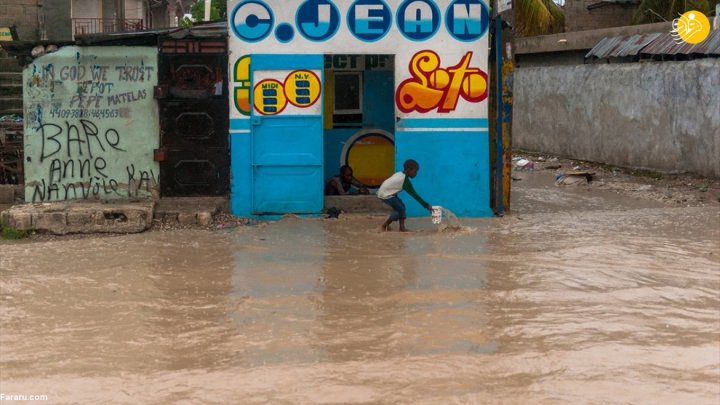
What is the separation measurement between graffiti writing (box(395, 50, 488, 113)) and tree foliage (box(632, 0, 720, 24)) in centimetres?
1427

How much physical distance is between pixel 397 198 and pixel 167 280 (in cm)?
340

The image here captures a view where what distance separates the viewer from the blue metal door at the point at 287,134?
12141 mm

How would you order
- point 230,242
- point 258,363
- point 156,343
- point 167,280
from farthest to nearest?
1. point 230,242
2. point 167,280
3. point 156,343
4. point 258,363

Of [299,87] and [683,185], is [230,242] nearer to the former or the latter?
[299,87]

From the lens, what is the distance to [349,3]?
1216 cm

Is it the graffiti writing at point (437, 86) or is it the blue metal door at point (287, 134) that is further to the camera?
the graffiti writing at point (437, 86)

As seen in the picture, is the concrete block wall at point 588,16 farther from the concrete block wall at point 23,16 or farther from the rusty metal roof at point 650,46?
the concrete block wall at point 23,16

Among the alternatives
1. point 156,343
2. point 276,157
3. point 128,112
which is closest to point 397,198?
point 276,157

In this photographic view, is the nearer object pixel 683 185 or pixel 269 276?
pixel 269 276

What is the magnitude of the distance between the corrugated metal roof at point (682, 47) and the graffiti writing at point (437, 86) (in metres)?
4.33

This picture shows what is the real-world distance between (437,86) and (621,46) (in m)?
6.55

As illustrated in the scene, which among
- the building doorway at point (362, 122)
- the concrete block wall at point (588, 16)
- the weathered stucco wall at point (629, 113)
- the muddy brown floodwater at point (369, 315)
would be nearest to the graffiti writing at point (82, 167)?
the muddy brown floodwater at point (369, 315)

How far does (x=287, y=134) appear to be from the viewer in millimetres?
12234

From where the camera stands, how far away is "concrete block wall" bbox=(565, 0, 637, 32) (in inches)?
994
